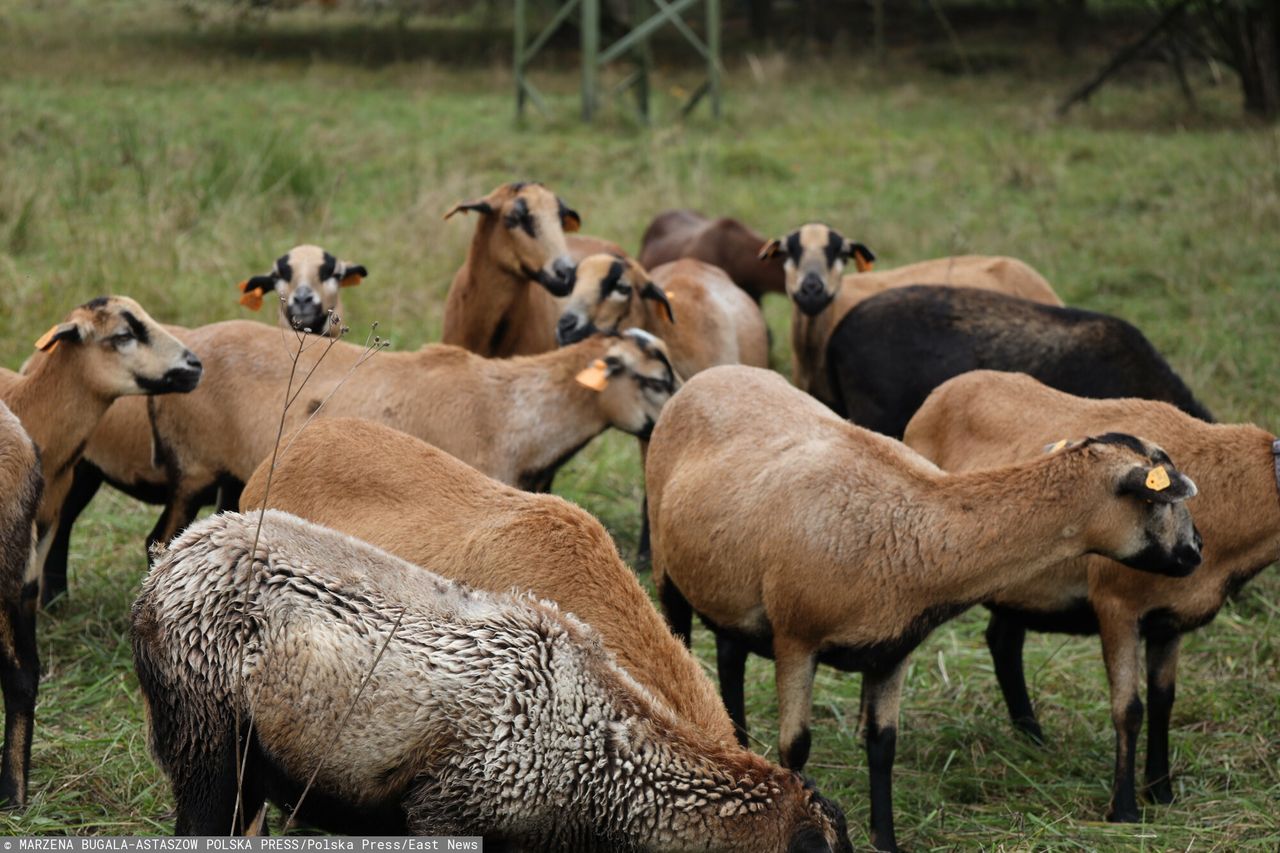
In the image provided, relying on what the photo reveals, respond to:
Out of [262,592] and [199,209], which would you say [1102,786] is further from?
[199,209]

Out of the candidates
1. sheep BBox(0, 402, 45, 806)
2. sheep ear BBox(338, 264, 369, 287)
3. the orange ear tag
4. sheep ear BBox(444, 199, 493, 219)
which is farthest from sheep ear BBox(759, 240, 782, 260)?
sheep BBox(0, 402, 45, 806)

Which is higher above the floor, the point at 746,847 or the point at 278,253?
the point at 746,847

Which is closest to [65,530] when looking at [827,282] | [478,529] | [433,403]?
[433,403]

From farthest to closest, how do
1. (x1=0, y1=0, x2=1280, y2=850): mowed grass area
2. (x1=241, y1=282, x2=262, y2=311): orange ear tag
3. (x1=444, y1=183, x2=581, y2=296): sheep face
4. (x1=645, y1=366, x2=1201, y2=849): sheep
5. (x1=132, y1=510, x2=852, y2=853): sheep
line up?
(x1=444, y1=183, x2=581, y2=296): sheep face < (x1=241, y1=282, x2=262, y2=311): orange ear tag < (x1=0, y1=0, x2=1280, y2=850): mowed grass area < (x1=645, y1=366, x2=1201, y2=849): sheep < (x1=132, y1=510, x2=852, y2=853): sheep

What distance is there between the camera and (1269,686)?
21.4 ft

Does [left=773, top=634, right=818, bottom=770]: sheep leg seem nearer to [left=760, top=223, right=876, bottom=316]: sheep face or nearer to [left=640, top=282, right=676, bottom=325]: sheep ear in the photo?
[left=640, top=282, right=676, bottom=325]: sheep ear

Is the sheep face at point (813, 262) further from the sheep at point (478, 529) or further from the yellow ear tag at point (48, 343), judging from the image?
the yellow ear tag at point (48, 343)

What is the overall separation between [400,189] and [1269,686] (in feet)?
33.7

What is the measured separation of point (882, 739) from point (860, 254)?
204 inches

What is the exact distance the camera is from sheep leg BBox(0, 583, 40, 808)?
16.8ft

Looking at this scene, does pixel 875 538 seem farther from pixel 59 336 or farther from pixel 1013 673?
pixel 59 336

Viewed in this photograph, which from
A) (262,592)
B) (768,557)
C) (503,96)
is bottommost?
(503,96)

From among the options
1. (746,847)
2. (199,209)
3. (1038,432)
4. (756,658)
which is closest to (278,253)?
(199,209)

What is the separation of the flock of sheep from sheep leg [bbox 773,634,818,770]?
0.01 m
